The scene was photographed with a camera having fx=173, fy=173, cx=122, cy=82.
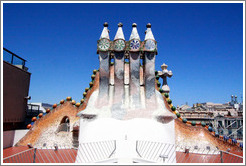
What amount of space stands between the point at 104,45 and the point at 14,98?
8660 millimetres

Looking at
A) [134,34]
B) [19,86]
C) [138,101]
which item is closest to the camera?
[138,101]

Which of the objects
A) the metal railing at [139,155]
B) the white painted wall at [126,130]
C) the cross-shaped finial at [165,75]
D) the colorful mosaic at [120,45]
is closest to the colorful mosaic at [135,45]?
the colorful mosaic at [120,45]

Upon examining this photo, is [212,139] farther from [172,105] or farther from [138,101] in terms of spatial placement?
[138,101]

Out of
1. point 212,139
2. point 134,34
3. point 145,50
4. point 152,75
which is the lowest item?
point 212,139

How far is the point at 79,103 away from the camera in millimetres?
12219

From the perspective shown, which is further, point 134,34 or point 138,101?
point 134,34

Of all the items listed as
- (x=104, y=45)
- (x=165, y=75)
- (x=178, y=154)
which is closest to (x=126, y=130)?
(x=178, y=154)

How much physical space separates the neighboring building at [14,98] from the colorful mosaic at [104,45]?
7291 mm

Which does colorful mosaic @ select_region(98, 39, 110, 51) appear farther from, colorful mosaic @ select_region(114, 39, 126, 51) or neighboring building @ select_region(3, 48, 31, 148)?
neighboring building @ select_region(3, 48, 31, 148)

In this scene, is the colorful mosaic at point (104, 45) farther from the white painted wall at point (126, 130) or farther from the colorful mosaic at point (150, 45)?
the white painted wall at point (126, 130)

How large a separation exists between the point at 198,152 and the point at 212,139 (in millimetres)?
1228

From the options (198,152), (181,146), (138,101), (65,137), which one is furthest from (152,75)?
(65,137)

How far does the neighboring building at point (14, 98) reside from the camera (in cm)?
1178

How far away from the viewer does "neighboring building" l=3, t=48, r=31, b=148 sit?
38.7 feet
